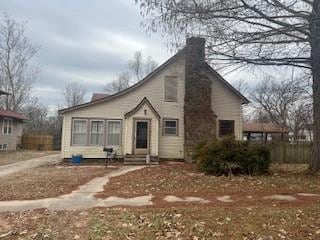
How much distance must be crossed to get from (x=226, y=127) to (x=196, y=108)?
2603 millimetres

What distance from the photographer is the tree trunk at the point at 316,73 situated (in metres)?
11.4

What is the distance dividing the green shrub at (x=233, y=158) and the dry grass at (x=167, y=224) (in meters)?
6.23

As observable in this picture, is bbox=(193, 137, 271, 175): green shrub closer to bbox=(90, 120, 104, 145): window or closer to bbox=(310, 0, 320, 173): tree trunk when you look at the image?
bbox=(310, 0, 320, 173): tree trunk

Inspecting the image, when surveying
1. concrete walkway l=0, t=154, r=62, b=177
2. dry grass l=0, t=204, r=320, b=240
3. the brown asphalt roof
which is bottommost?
dry grass l=0, t=204, r=320, b=240

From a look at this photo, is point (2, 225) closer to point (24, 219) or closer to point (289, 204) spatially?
point (24, 219)

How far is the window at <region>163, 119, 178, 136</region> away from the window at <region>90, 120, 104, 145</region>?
3828mm

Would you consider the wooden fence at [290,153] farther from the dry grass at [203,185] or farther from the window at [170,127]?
the dry grass at [203,185]

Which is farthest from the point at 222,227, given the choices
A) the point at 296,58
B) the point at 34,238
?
the point at 296,58

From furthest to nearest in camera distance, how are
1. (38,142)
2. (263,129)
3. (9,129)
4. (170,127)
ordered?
(263,129) → (38,142) → (9,129) → (170,127)

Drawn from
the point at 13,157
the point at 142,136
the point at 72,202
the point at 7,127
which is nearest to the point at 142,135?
the point at 142,136

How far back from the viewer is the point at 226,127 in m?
22.4

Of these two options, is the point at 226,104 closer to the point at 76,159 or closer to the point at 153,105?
the point at 153,105

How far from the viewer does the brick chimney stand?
21.0 metres

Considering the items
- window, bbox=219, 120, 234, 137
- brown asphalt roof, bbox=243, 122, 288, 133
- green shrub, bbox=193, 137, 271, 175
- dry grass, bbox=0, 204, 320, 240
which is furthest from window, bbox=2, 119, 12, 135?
dry grass, bbox=0, 204, 320, 240
